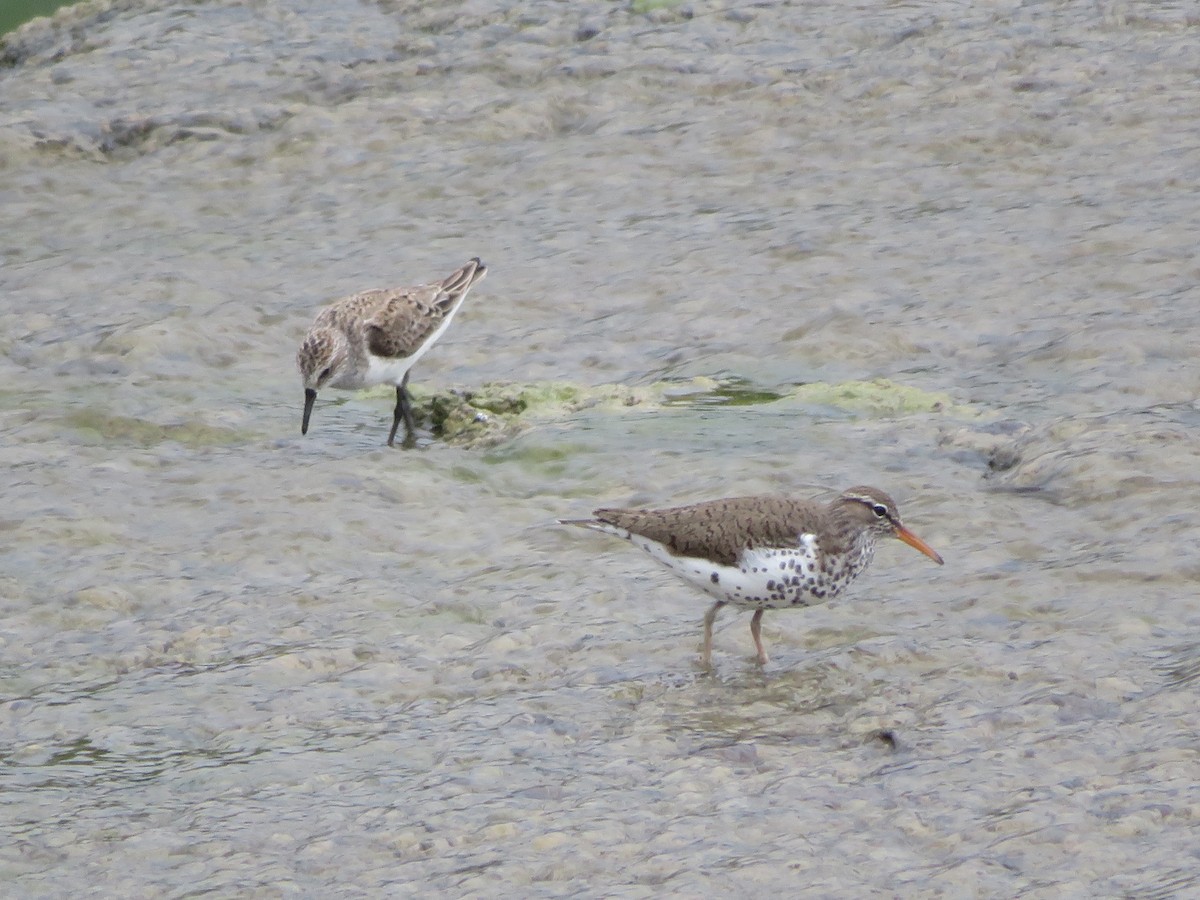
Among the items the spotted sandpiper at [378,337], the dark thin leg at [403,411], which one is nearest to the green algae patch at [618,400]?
the dark thin leg at [403,411]

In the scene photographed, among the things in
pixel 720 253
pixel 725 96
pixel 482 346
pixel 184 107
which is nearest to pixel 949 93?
pixel 725 96

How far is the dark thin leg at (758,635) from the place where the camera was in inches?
269

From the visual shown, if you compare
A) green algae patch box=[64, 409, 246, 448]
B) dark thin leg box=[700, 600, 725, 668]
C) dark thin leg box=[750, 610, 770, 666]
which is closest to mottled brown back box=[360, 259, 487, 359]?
green algae patch box=[64, 409, 246, 448]

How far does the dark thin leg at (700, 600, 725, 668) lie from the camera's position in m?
6.77

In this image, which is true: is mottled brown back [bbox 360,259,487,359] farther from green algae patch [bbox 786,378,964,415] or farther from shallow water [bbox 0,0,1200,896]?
green algae patch [bbox 786,378,964,415]

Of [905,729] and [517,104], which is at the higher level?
[517,104]

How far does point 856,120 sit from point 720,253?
2.23 meters

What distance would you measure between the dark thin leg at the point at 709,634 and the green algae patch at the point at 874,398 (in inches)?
91.2

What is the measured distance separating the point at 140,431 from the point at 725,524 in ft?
11.7

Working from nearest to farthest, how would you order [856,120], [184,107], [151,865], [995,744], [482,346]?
[151,865] → [995,744] → [482,346] → [856,120] → [184,107]

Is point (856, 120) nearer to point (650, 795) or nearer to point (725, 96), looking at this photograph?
point (725, 96)

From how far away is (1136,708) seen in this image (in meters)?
6.02

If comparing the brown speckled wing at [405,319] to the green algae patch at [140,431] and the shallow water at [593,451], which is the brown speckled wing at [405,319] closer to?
the shallow water at [593,451]

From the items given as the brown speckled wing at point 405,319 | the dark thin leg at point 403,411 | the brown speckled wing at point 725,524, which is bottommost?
the dark thin leg at point 403,411
